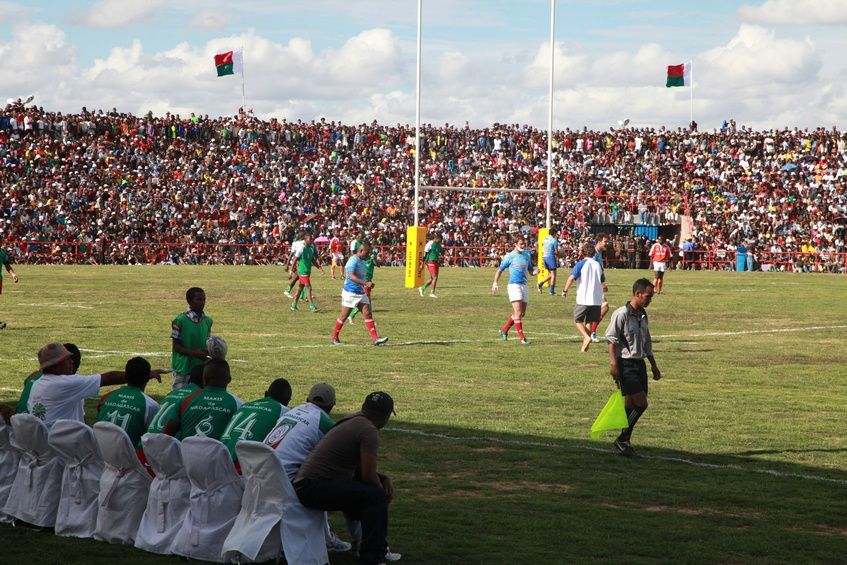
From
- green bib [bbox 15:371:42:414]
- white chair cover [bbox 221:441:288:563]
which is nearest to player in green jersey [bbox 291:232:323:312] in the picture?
green bib [bbox 15:371:42:414]

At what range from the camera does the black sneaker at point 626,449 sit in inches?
492

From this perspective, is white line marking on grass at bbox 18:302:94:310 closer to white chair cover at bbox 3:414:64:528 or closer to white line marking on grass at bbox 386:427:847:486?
white line marking on grass at bbox 386:427:847:486

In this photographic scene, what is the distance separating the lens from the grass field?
921cm

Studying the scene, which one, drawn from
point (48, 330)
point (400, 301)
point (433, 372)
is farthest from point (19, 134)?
point (433, 372)

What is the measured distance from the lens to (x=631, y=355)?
12.5 meters

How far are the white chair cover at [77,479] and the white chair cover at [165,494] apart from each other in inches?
24.5

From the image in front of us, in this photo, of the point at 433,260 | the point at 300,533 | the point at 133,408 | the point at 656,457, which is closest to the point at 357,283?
the point at 656,457

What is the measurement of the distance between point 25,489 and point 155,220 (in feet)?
167

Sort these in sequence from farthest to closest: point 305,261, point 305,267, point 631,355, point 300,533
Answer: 1. point 305,261
2. point 305,267
3. point 631,355
4. point 300,533

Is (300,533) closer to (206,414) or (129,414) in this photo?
(206,414)

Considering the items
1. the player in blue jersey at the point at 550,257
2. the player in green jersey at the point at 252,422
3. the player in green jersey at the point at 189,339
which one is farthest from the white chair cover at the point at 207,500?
the player in blue jersey at the point at 550,257

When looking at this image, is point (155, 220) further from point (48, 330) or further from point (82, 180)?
point (48, 330)

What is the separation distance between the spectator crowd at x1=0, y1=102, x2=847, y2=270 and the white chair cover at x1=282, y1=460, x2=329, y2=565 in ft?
161

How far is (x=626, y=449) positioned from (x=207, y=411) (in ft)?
16.5
